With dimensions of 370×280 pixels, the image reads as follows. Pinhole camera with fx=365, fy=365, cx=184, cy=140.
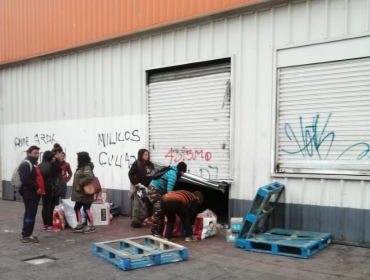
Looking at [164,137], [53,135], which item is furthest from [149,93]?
[53,135]

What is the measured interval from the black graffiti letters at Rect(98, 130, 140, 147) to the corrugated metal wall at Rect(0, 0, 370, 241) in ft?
1.05

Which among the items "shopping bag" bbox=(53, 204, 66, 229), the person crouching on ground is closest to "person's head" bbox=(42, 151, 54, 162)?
the person crouching on ground

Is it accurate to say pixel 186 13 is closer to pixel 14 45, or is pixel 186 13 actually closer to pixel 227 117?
pixel 227 117

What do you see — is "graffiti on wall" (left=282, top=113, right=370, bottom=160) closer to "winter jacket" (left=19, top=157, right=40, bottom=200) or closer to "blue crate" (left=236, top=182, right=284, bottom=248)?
"blue crate" (left=236, top=182, right=284, bottom=248)

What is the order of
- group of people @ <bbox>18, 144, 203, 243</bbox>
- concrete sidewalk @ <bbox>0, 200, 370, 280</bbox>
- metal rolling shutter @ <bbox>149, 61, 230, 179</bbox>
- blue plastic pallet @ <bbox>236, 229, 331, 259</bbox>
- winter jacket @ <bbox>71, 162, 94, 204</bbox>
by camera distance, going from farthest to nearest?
metal rolling shutter @ <bbox>149, 61, 230, 179</bbox>
winter jacket @ <bbox>71, 162, 94, 204</bbox>
group of people @ <bbox>18, 144, 203, 243</bbox>
blue plastic pallet @ <bbox>236, 229, 331, 259</bbox>
concrete sidewalk @ <bbox>0, 200, 370, 280</bbox>

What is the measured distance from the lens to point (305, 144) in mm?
7125

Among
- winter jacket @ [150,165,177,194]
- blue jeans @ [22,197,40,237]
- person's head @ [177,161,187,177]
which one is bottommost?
blue jeans @ [22,197,40,237]

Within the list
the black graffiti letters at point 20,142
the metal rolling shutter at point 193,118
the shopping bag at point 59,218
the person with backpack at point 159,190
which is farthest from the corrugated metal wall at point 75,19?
the shopping bag at point 59,218

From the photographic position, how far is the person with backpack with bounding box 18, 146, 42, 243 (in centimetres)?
665

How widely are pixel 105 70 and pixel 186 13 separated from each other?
3.03 meters

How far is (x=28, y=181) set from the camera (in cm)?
666

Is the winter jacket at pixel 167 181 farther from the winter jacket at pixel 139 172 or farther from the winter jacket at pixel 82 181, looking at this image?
the winter jacket at pixel 82 181

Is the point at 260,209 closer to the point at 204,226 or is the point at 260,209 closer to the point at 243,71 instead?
the point at 204,226

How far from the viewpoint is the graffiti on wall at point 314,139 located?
6.87 meters
